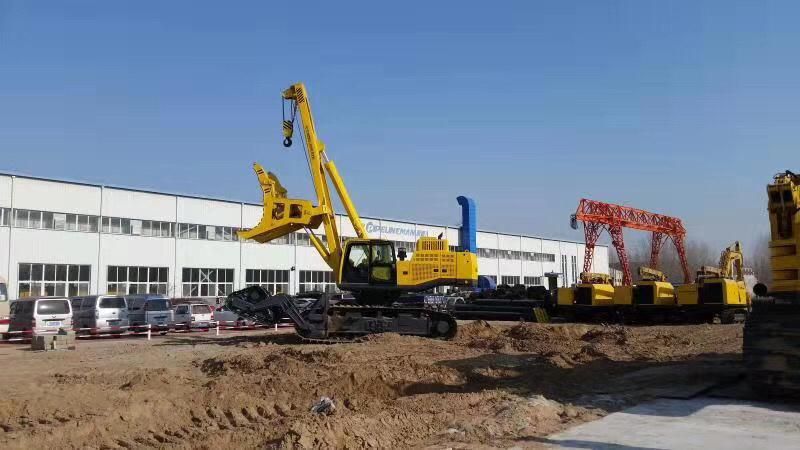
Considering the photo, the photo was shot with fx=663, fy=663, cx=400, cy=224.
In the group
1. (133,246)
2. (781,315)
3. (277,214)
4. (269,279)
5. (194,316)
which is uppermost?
(133,246)

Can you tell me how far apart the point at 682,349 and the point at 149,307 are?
19744 millimetres

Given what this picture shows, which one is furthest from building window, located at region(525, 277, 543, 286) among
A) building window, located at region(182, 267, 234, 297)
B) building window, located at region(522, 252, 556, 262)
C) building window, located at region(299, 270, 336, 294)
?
building window, located at region(182, 267, 234, 297)

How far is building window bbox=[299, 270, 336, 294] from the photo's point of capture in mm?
52469

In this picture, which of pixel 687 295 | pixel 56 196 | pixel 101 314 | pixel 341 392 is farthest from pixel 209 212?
pixel 341 392

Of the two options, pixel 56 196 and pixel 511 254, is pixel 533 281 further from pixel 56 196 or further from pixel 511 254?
pixel 56 196

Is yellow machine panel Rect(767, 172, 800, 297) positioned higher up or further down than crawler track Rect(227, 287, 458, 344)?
higher up

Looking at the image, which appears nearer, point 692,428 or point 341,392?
point 692,428

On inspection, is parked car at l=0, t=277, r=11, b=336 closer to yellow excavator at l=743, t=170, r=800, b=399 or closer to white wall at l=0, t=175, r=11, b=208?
white wall at l=0, t=175, r=11, b=208

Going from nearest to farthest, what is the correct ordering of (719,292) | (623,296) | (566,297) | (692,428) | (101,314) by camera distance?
(692,428), (101,314), (719,292), (623,296), (566,297)

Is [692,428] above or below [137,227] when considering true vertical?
below

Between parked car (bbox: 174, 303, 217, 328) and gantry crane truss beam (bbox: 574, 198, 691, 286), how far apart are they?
23836mm

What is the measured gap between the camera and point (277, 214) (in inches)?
800

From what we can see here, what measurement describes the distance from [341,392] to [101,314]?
55.7ft

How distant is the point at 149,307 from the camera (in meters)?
26.7
